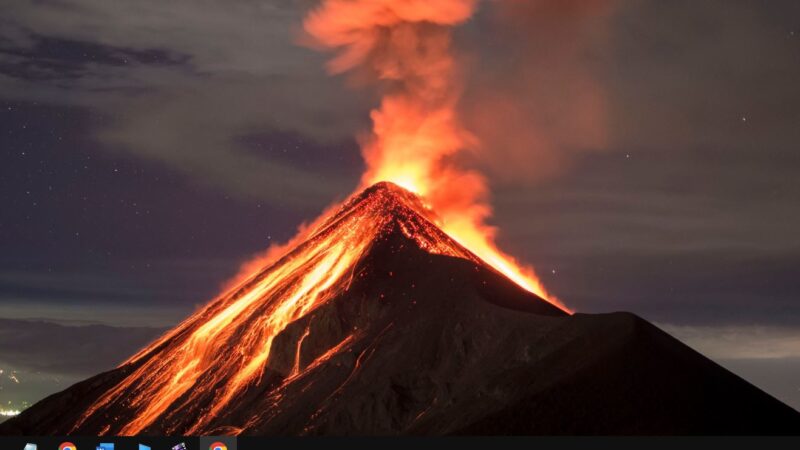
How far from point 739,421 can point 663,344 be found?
1214 centimetres

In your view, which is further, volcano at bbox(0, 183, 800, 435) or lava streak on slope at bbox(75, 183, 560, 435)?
lava streak on slope at bbox(75, 183, 560, 435)

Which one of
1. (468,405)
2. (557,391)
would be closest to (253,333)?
(468,405)

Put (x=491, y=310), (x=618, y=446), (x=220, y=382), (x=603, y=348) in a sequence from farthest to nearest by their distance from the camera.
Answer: (x=220, y=382)
(x=491, y=310)
(x=603, y=348)
(x=618, y=446)

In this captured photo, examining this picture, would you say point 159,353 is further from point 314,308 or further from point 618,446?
point 618,446

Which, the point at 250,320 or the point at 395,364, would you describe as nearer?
the point at 395,364

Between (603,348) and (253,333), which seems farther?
(253,333)

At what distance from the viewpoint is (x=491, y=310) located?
113 meters

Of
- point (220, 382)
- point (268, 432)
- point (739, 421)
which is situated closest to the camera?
point (739, 421)

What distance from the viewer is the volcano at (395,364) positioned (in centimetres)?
8950

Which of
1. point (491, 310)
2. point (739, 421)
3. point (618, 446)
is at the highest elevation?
point (491, 310)

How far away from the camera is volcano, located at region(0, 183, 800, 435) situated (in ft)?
294

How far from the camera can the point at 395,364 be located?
108812 millimetres

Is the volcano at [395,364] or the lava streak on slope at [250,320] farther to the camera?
the lava streak on slope at [250,320]

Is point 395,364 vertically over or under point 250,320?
under
